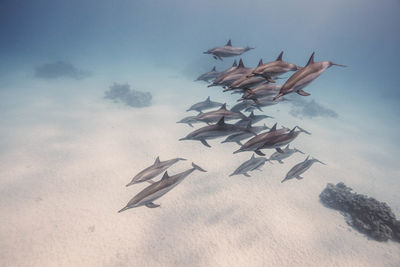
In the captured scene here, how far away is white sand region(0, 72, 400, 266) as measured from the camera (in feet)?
16.6

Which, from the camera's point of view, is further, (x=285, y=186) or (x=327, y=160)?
(x=327, y=160)

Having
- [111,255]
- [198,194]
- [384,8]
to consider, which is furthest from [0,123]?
[384,8]

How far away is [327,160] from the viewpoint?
10711 mm

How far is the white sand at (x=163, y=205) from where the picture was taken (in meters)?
5.05

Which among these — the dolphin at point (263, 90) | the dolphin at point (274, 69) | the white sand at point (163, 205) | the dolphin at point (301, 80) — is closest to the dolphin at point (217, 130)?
the dolphin at point (263, 90)

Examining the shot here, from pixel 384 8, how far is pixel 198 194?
372ft

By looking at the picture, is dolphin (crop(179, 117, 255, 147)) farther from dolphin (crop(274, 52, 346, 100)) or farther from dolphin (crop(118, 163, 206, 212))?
dolphin (crop(274, 52, 346, 100))

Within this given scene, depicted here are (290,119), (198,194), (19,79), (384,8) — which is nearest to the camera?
(198,194)

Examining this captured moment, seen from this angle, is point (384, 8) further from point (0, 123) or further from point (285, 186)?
point (0, 123)

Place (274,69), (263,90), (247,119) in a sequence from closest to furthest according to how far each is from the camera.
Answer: (274,69) < (263,90) < (247,119)

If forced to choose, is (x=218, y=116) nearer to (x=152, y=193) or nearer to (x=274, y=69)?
(x=274, y=69)

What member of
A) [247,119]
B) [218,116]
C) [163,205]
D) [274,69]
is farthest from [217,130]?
[163,205]

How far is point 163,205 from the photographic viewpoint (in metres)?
6.48

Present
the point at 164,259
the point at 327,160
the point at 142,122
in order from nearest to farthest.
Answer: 1. the point at 164,259
2. the point at 327,160
3. the point at 142,122
